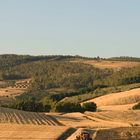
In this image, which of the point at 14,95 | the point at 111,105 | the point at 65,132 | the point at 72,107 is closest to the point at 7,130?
the point at 65,132

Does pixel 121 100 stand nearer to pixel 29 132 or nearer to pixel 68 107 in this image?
pixel 68 107

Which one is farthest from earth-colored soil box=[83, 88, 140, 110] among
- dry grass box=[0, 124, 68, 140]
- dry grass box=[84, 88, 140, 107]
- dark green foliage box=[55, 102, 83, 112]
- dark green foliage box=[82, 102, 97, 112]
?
dry grass box=[0, 124, 68, 140]

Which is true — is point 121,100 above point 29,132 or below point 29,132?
below

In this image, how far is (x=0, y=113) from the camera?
81500 mm

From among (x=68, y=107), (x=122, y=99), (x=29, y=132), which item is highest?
(x=29, y=132)

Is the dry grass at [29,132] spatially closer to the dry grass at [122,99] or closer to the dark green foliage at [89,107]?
the dark green foliage at [89,107]

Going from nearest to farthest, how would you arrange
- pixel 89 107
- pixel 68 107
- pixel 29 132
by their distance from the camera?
1. pixel 29 132
2. pixel 68 107
3. pixel 89 107

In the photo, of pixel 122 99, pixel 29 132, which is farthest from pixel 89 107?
pixel 29 132

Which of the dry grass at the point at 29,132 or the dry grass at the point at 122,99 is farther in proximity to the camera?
the dry grass at the point at 122,99

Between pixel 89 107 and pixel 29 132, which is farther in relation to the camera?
pixel 89 107

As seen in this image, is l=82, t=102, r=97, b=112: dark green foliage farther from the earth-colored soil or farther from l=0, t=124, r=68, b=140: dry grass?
l=0, t=124, r=68, b=140: dry grass

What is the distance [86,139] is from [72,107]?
8736 centimetres

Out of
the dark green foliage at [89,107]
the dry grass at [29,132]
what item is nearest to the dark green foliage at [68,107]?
Answer: the dark green foliage at [89,107]

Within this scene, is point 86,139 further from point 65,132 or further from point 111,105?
point 111,105
